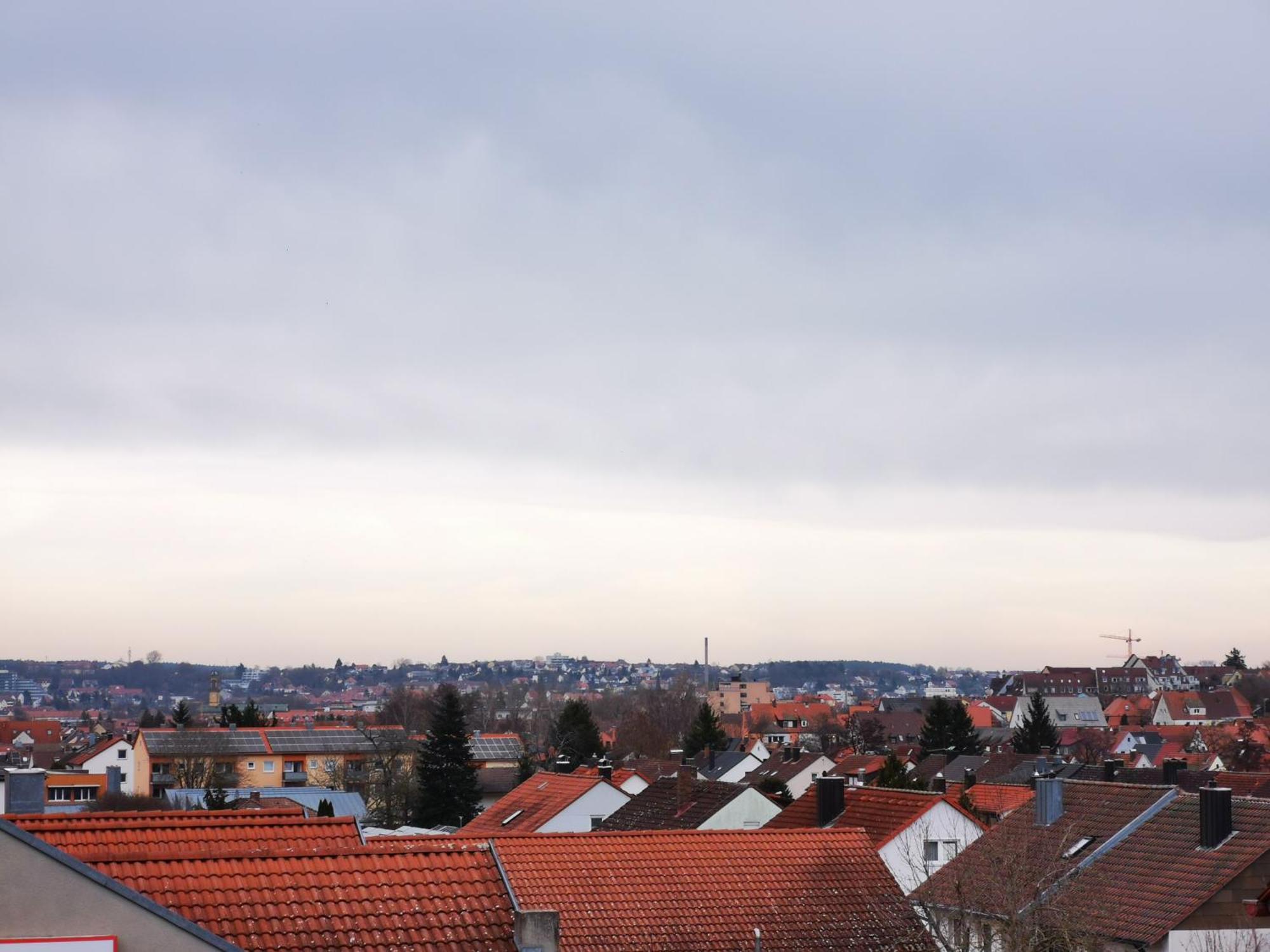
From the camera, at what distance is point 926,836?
109ft

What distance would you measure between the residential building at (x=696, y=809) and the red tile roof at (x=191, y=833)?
2331cm

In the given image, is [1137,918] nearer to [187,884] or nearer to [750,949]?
[750,949]

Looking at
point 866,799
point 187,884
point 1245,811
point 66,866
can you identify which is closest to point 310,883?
point 187,884

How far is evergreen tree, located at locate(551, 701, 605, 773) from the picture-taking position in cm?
8800

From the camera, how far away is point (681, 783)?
4509 centimetres

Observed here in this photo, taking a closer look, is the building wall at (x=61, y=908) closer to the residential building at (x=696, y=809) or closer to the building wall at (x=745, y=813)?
the residential building at (x=696, y=809)

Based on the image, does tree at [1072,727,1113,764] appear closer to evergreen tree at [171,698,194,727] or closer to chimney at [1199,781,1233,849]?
evergreen tree at [171,698,194,727]

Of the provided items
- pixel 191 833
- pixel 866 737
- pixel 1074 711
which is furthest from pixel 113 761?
pixel 1074 711

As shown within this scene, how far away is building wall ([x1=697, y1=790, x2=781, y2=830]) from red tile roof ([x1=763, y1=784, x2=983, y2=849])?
5.08 metres

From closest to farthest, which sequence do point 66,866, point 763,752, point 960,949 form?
point 66,866 → point 960,949 → point 763,752

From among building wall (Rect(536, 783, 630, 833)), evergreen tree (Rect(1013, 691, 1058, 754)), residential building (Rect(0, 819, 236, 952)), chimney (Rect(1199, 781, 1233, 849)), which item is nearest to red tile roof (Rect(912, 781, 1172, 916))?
chimney (Rect(1199, 781, 1233, 849))

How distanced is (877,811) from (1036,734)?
220ft

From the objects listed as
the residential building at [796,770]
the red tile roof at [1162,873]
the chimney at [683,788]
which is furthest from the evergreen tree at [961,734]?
the red tile roof at [1162,873]

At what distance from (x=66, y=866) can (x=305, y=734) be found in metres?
97.5
